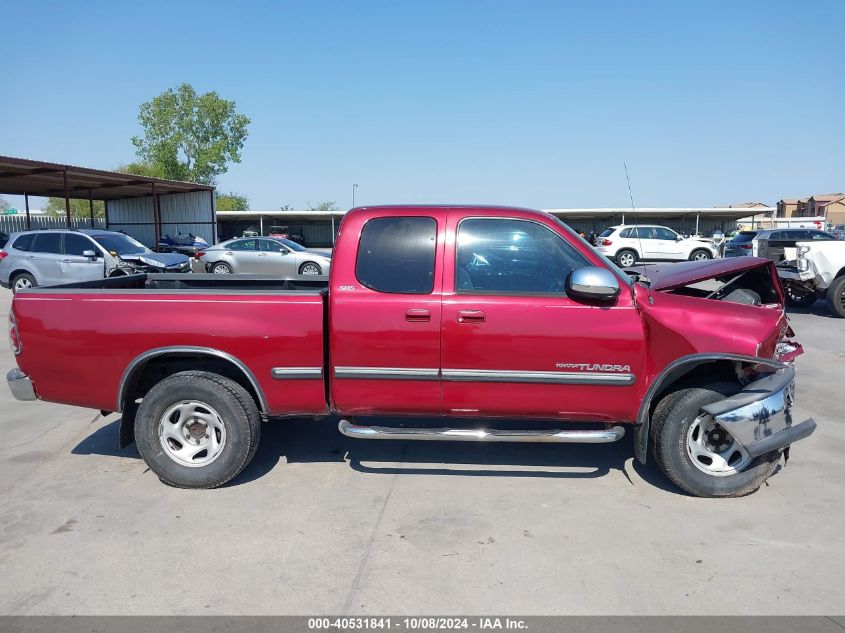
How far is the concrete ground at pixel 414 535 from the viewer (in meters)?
3.06

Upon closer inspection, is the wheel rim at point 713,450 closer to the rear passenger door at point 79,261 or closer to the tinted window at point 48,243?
the rear passenger door at point 79,261

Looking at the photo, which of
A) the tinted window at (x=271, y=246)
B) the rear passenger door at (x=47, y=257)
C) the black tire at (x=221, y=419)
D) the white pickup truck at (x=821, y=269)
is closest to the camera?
the black tire at (x=221, y=419)

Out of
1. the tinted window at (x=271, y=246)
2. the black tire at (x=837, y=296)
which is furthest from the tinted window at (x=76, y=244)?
the black tire at (x=837, y=296)

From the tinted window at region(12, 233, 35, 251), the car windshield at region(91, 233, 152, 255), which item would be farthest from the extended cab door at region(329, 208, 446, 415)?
the tinted window at region(12, 233, 35, 251)

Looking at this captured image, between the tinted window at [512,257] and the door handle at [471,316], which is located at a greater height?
the tinted window at [512,257]

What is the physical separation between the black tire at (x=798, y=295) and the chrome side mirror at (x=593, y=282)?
977 centimetres

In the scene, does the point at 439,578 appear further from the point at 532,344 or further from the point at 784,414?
the point at 784,414

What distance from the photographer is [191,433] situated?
429 cm

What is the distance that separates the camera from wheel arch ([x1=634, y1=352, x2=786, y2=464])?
3906 mm

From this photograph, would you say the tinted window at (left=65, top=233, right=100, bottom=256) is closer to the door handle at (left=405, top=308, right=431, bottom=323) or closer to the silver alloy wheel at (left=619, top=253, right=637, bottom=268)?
the door handle at (left=405, top=308, right=431, bottom=323)

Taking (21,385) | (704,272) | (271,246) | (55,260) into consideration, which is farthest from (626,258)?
(21,385)

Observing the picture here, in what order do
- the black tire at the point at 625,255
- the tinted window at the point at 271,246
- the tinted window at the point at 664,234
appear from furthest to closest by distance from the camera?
1. the black tire at the point at 625,255
2. the tinted window at the point at 664,234
3. the tinted window at the point at 271,246

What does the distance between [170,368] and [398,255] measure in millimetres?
1870

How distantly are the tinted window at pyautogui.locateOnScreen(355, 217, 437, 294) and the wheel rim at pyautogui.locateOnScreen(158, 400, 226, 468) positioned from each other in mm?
1445
